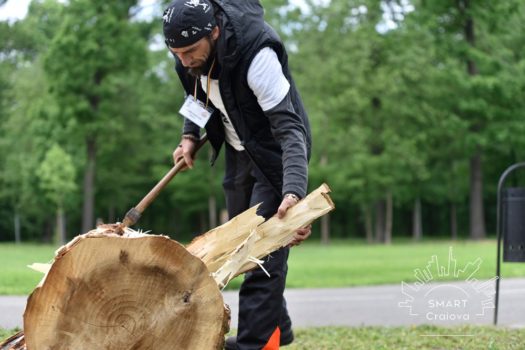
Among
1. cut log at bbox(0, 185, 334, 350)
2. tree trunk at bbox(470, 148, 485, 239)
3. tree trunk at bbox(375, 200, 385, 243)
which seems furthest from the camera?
tree trunk at bbox(375, 200, 385, 243)

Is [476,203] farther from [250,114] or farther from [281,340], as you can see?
[250,114]

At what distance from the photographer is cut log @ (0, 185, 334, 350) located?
2.88 m

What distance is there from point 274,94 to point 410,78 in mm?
29999

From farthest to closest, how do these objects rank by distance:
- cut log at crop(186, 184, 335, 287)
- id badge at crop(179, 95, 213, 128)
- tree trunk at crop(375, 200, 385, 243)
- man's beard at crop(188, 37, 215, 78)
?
tree trunk at crop(375, 200, 385, 243) < id badge at crop(179, 95, 213, 128) < man's beard at crop(188, 37, 215, 78) < cut log at crop(186, 184, 335, 287)

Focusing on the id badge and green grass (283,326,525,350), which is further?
green grass (283,326,525,350)

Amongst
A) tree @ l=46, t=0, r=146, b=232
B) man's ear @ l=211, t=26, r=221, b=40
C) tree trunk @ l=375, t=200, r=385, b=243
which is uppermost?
tree @ l=46, t=0, r=146, b=232

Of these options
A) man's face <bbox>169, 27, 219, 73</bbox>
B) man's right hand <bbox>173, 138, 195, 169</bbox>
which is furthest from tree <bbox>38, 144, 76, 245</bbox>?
man's face <bbox>169, 27, 219, 73</bbox>

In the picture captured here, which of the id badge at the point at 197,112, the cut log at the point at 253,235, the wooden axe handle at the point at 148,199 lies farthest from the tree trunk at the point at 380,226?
the cut log at the point at 253,235

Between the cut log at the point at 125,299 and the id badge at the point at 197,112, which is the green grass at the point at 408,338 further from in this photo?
the cut log at the point at 125,299

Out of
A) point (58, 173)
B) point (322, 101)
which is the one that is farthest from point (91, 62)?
point (322, 101)

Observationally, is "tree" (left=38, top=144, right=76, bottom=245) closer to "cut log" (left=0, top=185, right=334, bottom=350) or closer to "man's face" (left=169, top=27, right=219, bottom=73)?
"man's face" (left=169, top=27, right=219, bottom=73)

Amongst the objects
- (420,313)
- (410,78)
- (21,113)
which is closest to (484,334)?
(420,313)

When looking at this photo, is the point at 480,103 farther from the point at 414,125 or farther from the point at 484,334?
the point at 484,334

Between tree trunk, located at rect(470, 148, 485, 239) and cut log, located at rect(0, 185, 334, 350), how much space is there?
27858 mm
